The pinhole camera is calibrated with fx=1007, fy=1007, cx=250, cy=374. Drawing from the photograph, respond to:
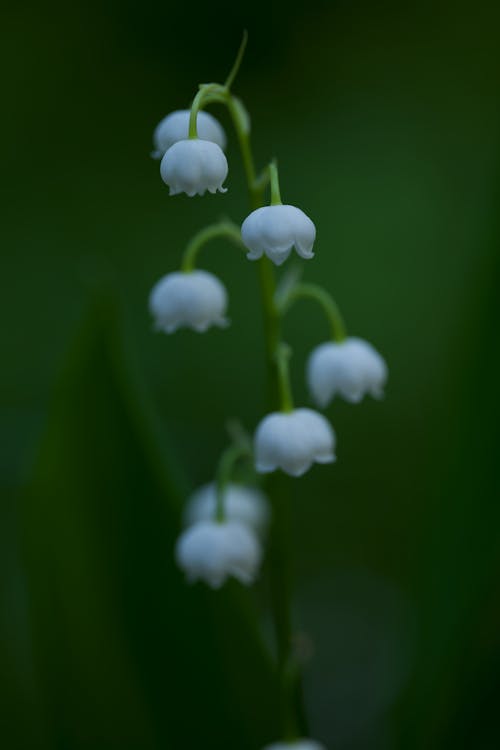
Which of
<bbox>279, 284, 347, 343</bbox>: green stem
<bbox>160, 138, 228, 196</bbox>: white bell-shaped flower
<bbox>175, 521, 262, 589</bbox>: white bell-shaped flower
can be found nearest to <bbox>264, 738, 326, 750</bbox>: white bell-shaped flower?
<bbox>175, 521, 262, 589</bbox>: white bell-shaped flower

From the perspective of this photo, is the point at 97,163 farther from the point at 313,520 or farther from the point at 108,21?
the point at 313,520

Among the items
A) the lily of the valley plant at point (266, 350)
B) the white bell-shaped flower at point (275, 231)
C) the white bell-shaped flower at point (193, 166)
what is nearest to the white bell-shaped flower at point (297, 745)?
the lily of the valley plant at point (266, 350)

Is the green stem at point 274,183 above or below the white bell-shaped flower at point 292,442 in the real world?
above

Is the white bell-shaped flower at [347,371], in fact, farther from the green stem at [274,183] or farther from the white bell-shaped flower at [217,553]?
the green stem at [274,183]

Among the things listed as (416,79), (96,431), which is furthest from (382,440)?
(416,79)

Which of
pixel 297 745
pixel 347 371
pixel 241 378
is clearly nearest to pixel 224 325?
pixel 347 371

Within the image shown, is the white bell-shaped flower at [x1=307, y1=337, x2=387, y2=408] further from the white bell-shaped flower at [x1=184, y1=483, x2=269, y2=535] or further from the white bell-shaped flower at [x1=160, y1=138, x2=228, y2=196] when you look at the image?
the white bell-shaped flower at [x1=160, y1=138, x2=228, y2=196]
